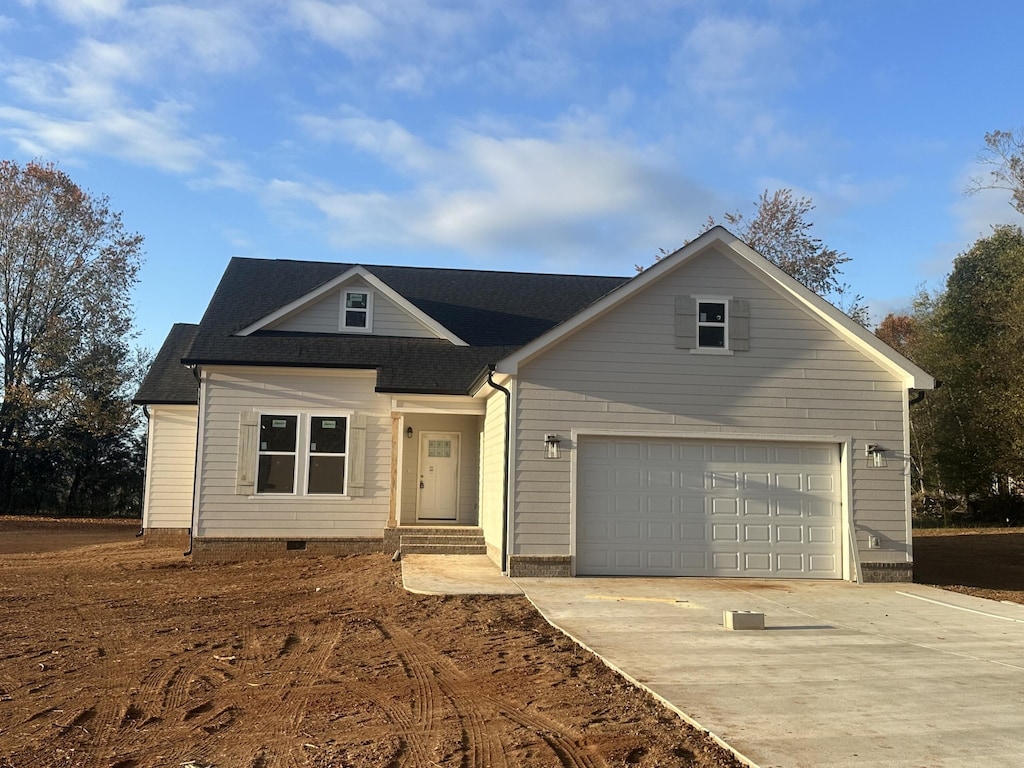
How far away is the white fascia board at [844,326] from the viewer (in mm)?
12273

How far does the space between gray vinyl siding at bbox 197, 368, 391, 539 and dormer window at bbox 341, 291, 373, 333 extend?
163 centimetres

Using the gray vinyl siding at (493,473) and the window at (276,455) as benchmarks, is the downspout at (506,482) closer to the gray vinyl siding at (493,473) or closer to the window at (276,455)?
the gray vinyl siding at (493,473)

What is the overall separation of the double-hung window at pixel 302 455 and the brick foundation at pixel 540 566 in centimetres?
454

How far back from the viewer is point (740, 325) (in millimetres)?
12508

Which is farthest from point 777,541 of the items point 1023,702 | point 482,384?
point 1023,702

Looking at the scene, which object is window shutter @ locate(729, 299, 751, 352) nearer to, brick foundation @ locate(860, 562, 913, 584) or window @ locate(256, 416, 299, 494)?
brick foundation @ locate(860, 562, 913, 584)

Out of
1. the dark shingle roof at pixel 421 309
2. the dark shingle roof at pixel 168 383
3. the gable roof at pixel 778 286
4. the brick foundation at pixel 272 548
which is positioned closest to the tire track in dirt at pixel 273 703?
the gable roof at pixel 778 286

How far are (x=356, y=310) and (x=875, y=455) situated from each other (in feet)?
32.4

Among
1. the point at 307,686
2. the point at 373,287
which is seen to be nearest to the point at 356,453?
the point at 373,287

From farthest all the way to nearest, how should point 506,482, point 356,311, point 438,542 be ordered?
point 356,311
point 438,542
point 506,482

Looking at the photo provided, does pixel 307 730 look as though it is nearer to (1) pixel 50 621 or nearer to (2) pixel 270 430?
(1) pixel 50 621

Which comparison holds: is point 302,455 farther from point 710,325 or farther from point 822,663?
point 822,663

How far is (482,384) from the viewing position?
1316 cm

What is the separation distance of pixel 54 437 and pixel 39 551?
13.4 meters
